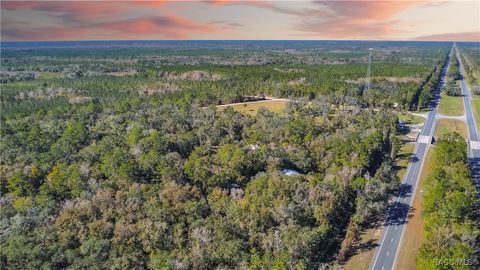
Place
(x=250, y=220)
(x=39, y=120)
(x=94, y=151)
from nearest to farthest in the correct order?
(x=250, y=220) → (x=94, y=151) → (x=39, y=120)

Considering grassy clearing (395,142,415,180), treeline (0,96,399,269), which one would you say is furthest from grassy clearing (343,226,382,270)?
grassy clearing (395,142,415,180)

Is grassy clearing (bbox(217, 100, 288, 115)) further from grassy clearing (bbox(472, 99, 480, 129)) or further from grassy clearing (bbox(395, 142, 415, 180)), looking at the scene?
grassy clearing (bbox(472, 99, 480, 129))

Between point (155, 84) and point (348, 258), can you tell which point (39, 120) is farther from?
point (348, 258)

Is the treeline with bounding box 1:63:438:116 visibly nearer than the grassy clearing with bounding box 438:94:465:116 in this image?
No

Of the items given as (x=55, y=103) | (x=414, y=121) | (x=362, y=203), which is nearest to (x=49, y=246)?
(x=362, y=203)

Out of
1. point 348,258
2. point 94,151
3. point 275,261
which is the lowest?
point 348,258

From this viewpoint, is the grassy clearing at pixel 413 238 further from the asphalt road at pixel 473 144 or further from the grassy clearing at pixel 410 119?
the grassy clearing at pixel 410 119
